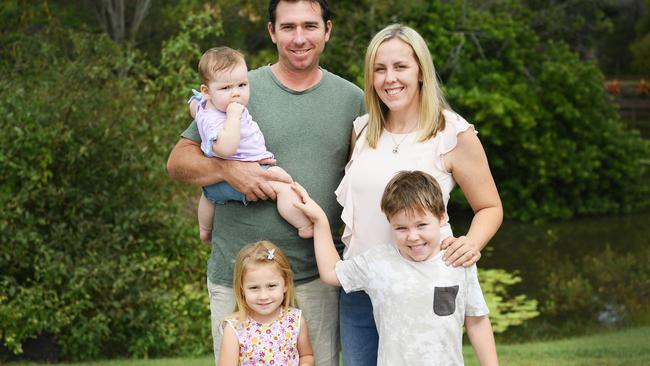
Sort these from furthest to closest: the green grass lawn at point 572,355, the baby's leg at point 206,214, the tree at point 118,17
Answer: the tree at point 118,17 → the green grass lawn at point 572,355 → the baby's leg at point 206,214

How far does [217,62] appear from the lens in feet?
11.0

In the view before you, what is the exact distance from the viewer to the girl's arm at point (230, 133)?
10.8ft

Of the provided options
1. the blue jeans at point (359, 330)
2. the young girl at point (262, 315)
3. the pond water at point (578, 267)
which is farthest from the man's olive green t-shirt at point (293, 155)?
the pond water at point (578, 267)

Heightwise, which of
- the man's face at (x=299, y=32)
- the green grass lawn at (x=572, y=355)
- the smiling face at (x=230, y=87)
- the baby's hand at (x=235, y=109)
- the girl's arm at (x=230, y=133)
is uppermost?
the man's face at (x=299, y=32)

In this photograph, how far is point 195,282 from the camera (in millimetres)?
9016

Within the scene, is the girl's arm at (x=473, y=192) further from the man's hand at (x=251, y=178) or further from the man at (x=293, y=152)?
the man's hand at (x=251, y=178)

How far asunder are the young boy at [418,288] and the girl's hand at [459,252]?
0.02 m

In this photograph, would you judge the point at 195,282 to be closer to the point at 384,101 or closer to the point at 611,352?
the point at 611,352

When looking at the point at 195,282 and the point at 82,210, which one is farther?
the point at 195,282

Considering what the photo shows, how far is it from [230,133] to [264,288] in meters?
0.58

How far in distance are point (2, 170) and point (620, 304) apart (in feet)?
26.4

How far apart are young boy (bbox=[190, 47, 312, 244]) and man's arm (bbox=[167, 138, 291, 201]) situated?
29mm

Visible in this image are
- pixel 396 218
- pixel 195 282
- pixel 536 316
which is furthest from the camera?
pixel 536 316

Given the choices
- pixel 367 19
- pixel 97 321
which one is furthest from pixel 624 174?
pixel 97 321
